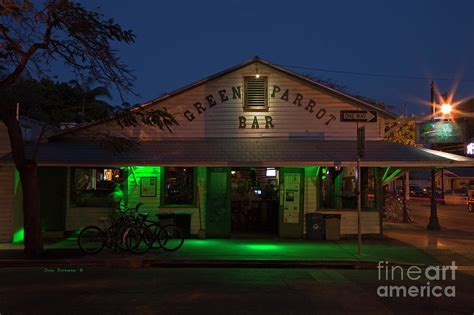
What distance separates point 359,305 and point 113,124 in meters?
10.9

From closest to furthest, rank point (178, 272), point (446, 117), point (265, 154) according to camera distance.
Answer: point (178, 272), point (265, 154), point (446, 117)

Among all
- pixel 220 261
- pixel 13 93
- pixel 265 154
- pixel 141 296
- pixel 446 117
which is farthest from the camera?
pixel 446 117

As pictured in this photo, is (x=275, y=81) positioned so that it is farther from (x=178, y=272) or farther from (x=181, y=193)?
(x=178, y=272)

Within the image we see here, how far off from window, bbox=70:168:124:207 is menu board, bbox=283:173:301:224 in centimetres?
521

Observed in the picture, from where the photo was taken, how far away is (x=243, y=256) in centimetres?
1188

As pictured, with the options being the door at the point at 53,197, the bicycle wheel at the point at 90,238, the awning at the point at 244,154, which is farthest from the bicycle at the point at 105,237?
the door at the point at 53,197

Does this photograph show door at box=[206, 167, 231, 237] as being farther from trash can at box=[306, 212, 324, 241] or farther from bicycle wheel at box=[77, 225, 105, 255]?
bicycle wheel at box=[77, 225, 105, 255]

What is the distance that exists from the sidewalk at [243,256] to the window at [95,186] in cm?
178

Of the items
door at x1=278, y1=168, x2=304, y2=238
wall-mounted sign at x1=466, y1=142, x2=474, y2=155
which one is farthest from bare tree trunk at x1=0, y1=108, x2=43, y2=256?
wall-mounted sign at x1=466, y1=142, x2=474, y2=155

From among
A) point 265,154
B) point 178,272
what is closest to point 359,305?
point 178,272

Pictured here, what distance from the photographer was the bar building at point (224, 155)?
14836 mm

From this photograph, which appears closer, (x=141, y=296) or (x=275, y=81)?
(x=141, y=296)

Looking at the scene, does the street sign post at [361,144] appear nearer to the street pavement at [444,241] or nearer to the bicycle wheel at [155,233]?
the street pavement at [444,241]

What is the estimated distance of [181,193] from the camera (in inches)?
609
